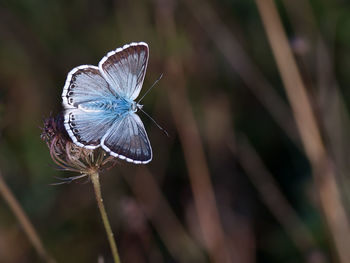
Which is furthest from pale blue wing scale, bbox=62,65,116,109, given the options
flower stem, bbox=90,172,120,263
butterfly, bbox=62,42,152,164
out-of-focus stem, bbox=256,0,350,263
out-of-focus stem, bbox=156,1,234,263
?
out-of-focus stem, bbox=256,0,350,263

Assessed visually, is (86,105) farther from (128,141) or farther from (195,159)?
(195,159)

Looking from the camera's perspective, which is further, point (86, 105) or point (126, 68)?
point (126, 68)

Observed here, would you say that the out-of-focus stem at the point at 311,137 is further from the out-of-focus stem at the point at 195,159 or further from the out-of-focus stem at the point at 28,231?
the out-of-focus stem at the point at 28,231

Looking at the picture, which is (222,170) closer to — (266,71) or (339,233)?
(266,71)

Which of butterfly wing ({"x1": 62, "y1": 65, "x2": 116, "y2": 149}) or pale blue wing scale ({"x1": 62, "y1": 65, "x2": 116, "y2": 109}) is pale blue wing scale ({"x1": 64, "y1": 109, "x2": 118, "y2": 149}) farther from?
pale blue wing scale ({"x1": 62, "y1": 65, "x2": 116, "y2": 109})

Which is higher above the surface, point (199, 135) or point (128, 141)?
point (128, 141)

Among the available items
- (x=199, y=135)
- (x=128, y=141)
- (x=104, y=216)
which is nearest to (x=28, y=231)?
(x=104, y=216)

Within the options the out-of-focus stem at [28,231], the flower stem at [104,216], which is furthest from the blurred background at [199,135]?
the flower stem at [104,216]
